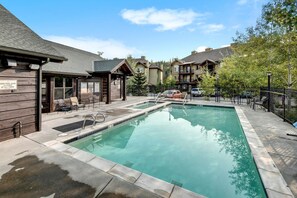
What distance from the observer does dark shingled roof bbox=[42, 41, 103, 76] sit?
36.1 ft

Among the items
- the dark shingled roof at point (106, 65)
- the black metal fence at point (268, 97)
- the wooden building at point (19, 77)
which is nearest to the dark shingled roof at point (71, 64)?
the dark shingled roof at point (106, 65)

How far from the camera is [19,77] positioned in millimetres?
5715

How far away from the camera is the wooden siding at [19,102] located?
5324 millimetres

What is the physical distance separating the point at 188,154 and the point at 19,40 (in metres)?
6.87

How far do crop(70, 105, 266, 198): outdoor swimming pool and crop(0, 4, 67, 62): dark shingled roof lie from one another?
10.8 feet

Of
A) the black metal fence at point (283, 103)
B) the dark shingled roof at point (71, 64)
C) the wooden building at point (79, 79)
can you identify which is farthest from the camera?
the dark shingled roof at point (71, 64)

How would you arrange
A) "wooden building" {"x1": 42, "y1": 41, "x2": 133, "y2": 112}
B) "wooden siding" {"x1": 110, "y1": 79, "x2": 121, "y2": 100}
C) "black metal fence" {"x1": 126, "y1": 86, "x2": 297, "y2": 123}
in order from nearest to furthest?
"black metal fence" {"x1": 126, "y1": 86, "x2": 297, "y2": 123}
"wooden building" {"x1": 42, "y1": 41, "x2": 133, "y2": 112}
"wooden siding" {"x1": 110, "y1": 79, "x2": 121, "y2": 100}

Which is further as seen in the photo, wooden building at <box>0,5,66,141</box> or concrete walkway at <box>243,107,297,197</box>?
wooden building at <box>0,5,66,141</box>

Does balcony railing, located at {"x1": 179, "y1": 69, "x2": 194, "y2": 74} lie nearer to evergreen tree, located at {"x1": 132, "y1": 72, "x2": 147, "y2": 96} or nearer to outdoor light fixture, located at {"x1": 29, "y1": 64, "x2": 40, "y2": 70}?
evergreen tree, located at {"x1": 132, "y1": 72, "x2": 147, "y2": 96}

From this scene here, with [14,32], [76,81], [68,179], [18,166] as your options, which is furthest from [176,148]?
[76,81]

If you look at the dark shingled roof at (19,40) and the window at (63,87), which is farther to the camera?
the window at (63,87)

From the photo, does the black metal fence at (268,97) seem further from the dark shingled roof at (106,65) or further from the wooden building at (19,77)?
the dark shingled roof at (106,65)

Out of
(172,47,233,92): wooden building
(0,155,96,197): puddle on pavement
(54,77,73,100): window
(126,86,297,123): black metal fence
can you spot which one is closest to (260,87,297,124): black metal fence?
(126,86,297,123): black metal fence

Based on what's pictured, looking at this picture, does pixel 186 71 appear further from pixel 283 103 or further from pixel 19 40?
pixel 19 40
